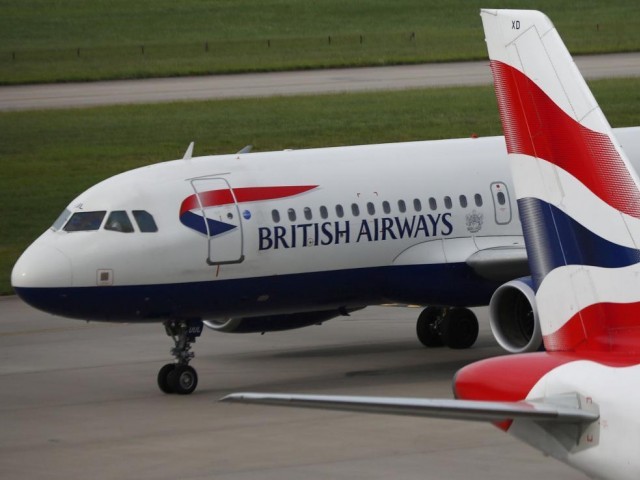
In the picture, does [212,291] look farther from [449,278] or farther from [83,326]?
[83,326]

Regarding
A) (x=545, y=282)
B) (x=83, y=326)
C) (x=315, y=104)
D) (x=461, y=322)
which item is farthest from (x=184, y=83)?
(x=545, y=282)

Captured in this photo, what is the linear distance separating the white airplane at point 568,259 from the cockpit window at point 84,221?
37.1ft

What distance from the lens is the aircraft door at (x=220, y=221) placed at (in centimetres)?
2270

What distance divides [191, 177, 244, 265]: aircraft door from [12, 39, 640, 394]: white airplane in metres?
0.01

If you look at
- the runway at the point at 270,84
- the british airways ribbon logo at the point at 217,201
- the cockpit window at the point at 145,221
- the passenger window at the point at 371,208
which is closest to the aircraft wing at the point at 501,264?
the passenger window at the point at 371,208

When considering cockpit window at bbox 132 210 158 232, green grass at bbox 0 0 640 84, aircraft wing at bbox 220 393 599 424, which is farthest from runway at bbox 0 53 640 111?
aircraft wing at bbox 220 393 599 424

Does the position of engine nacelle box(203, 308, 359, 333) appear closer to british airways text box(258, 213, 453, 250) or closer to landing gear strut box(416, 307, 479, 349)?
british airways text box(258, 213, 453, 250)

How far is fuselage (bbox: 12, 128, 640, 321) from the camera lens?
22328mm

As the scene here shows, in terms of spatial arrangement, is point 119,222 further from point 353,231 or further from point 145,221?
point 353,231

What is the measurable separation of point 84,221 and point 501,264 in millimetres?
6364

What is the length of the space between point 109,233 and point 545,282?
11.5 m

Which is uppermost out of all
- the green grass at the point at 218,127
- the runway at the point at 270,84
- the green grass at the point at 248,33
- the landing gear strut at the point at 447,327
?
the green grass at the point at 248,33

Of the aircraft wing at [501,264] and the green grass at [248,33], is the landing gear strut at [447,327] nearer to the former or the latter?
the aircraft wing at [501,264]

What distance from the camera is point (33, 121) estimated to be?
55.7 meters
